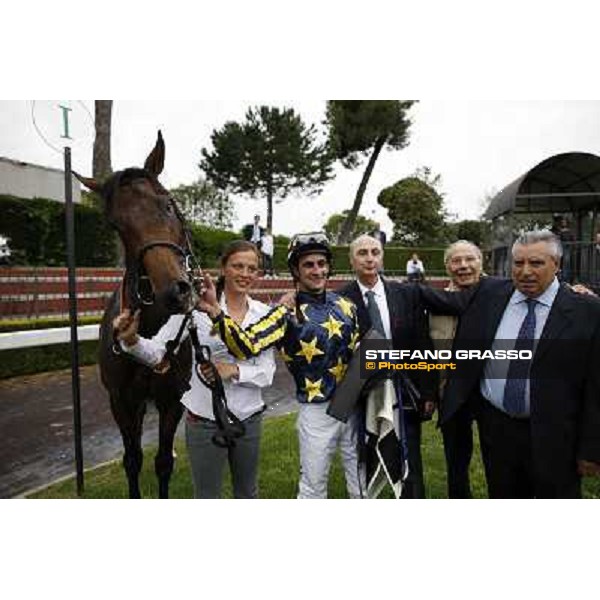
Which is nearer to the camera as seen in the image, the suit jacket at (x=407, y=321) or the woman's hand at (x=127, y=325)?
the woman's hand at (x=127, y=325)

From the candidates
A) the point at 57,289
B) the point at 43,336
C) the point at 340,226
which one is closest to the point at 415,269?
the point at 340,226

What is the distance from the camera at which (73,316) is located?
9.16 ft

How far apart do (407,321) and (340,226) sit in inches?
23.2

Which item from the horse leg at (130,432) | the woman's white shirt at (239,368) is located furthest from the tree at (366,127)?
the horse leg at (130,432)

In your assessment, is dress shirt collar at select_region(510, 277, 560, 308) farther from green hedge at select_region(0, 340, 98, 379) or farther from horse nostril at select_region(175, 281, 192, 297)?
green hedge at select_region(0, 340, 98, 379)

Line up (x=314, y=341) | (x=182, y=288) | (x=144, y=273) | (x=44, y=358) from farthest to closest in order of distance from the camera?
(x=44, y=358)
(x=314, y=341)
(x=144, y=273)
(x=182, y=288)

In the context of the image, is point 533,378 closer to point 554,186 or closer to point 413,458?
A: point 413,458

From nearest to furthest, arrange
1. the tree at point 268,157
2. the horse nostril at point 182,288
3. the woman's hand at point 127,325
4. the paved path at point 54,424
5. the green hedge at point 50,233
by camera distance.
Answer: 1. the horse nostril at point 182,288
2. the woman's hand at point 127,325
3. the green hedge at point 50,233
4. the tree at point 268,157
5. the paved path at point 54,424

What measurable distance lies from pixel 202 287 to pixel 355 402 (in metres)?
0.91

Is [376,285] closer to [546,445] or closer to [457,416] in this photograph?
[457,416]

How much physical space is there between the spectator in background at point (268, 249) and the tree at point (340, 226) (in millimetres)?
283

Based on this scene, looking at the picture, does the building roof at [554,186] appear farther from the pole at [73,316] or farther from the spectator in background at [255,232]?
the pole at [73,316]

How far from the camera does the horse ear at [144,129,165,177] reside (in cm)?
249

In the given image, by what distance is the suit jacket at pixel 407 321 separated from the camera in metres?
2.58
